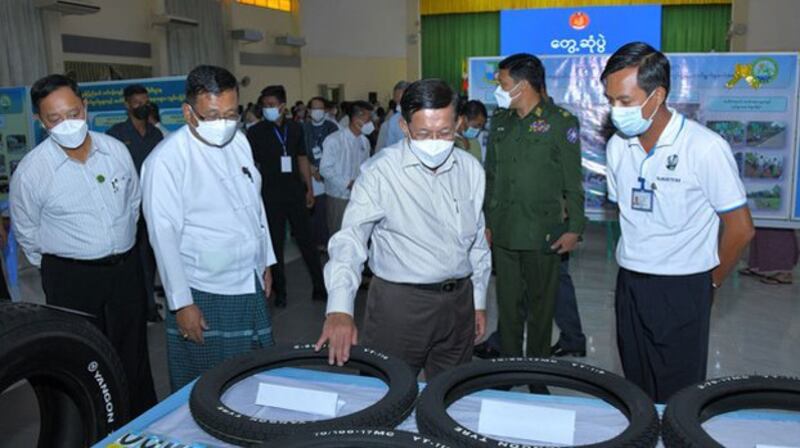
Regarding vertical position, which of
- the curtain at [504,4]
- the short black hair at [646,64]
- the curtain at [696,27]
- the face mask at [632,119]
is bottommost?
the face mask at [632,119]

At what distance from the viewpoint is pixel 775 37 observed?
13.8 m

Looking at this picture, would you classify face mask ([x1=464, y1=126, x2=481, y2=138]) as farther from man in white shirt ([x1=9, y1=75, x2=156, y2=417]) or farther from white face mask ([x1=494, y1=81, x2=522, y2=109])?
man in white shirt ([x1=9, y1=75, x2=156, y2=417])

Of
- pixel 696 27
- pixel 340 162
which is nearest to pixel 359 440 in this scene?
pixel 340 162

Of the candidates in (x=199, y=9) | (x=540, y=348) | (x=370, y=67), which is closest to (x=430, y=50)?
(x=370, y=67)

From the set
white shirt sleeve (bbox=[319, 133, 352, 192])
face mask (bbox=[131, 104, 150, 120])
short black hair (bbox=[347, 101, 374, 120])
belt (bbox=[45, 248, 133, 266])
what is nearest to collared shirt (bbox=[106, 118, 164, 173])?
face mask (bbox=[131, 104, 150, 120])

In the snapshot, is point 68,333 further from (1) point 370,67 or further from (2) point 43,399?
(1) point 370,67

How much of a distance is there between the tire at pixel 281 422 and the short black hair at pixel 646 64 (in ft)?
3.72

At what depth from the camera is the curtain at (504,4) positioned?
16.6 m

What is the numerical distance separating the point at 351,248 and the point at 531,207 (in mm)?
1339

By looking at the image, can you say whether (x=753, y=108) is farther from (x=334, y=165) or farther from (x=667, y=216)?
(x=667, y=216)

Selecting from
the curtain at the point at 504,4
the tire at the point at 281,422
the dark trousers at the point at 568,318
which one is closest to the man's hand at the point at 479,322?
the tire at the point at 281,422

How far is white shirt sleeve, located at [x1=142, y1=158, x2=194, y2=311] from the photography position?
2232 mm

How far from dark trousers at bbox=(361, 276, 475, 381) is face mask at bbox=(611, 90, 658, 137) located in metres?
0.69

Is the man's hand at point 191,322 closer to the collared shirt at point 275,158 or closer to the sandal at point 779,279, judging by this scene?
the collared shirt at point 275,158
